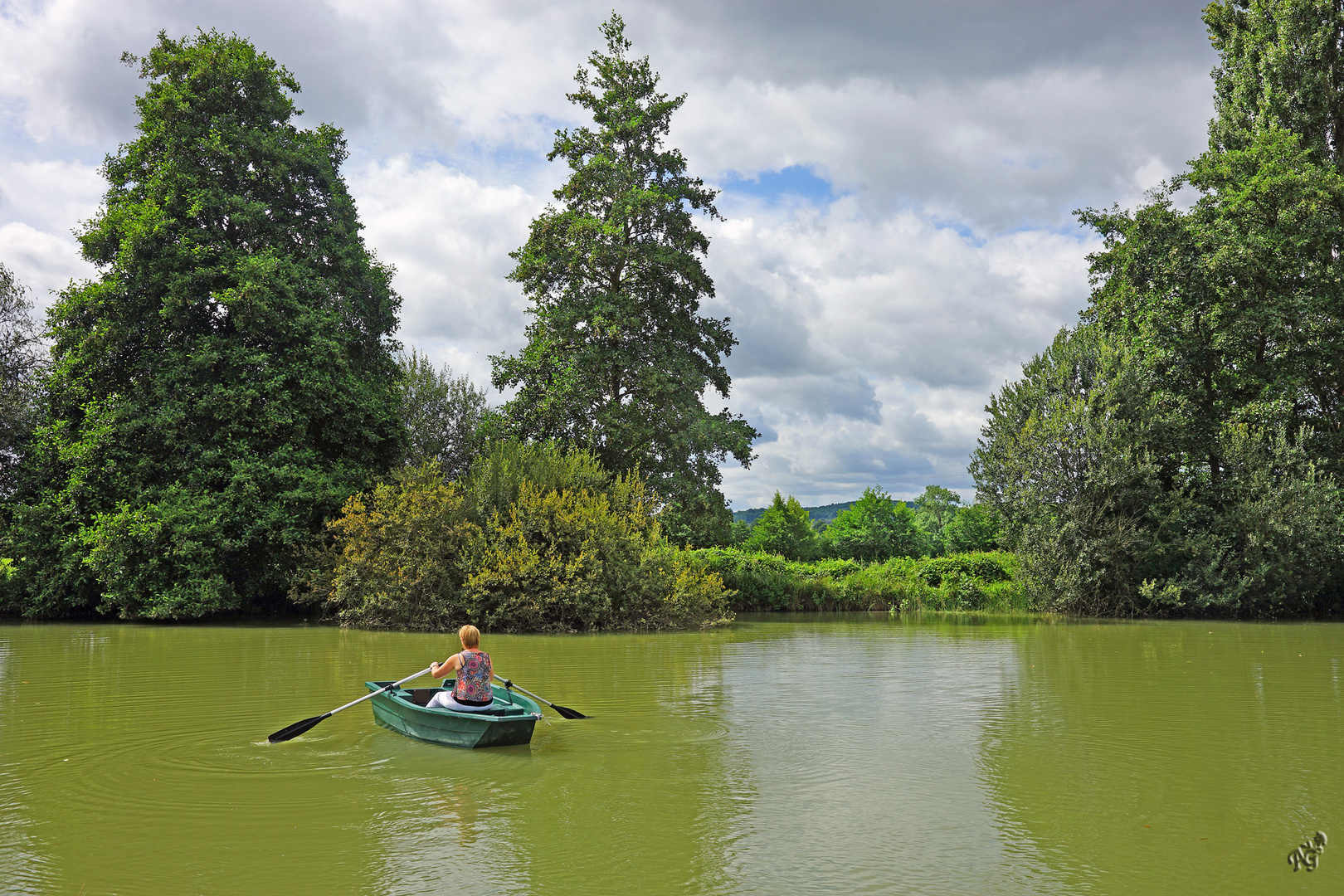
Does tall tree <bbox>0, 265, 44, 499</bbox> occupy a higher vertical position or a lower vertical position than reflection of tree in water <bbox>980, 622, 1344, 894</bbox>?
higher

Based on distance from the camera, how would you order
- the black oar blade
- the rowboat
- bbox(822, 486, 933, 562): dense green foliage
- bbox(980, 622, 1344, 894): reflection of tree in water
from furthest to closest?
bbox(822, 486, 933, 562): dense green foliage < the black oar blade < the rowboat < bbox(980, 622, 1344, 894): reflection of tree in water

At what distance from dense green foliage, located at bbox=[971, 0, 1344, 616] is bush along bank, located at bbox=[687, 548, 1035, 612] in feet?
12.9

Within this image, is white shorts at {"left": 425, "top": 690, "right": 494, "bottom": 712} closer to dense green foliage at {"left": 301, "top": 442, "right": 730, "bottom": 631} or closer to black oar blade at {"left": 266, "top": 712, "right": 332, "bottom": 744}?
black oar blade at {"left": 266, "top": 712, "right": 332, "bottom": 744}

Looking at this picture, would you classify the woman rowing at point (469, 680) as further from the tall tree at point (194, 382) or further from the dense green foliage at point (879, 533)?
the dense green foliage at point (879, 533)

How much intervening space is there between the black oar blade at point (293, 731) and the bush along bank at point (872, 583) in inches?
949

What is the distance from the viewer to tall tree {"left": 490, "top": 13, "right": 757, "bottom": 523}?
103 feet

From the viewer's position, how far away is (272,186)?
29453 millimetres

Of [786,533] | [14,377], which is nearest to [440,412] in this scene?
[14,377]

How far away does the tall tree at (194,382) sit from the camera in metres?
25.7

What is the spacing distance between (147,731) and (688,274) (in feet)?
86.5

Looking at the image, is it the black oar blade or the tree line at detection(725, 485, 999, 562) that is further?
the tree line at detection(725, 485, 999, 562)

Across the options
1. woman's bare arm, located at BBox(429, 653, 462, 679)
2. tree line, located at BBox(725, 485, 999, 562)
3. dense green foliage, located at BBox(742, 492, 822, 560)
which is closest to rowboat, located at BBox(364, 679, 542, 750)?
woman's bare arm, located at BBox(429, 653, 462, 679)

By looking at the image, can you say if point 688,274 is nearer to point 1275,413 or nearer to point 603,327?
point 603,327

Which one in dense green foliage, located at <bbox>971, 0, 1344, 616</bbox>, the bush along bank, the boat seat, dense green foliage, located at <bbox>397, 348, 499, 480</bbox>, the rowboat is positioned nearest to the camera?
the rowboat
